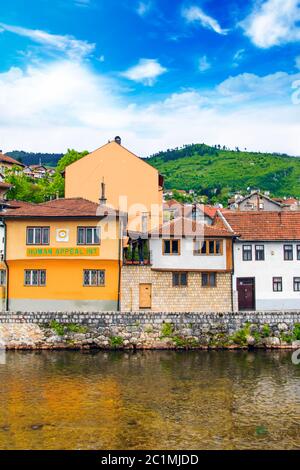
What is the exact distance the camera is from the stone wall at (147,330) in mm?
29734

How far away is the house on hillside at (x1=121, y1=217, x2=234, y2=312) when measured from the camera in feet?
107

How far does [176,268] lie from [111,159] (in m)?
15.9

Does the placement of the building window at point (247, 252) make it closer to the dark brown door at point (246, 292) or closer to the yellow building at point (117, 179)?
the dark brown door at point (246, 292)

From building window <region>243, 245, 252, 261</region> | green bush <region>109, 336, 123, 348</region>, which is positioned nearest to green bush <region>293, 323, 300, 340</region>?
building window <region>243, 245, 252, 261</region>

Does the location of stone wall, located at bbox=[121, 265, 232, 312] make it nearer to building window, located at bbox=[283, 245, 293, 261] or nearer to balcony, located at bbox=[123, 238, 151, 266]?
balcony, located at bbox=[123, 238, 151, 266]

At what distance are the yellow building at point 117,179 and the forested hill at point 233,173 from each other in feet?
334

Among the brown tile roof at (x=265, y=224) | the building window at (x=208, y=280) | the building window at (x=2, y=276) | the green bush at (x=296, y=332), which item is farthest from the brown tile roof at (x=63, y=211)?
the green bush at (x=296, y=332)

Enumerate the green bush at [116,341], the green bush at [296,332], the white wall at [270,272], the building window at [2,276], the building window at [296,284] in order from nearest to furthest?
the green bush at [116,341], the green bush at [296,332], the building window at [2,276], the white wall at [270,272], the building window at [296,284]

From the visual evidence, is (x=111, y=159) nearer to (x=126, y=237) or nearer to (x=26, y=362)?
(x=126, y=237)

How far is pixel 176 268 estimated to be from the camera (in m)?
32.8

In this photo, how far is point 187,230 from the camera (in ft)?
109

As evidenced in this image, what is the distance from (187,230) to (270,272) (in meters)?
7.15
